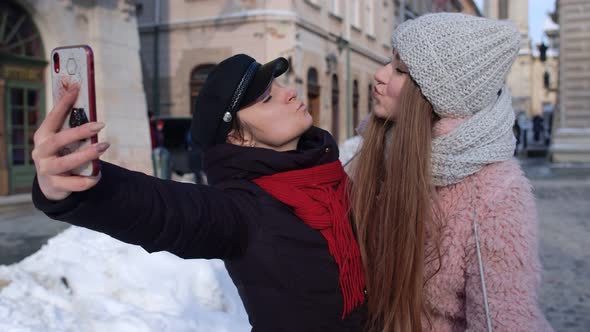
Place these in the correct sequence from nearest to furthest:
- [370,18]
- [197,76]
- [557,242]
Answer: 1. [557,242]
2. [197,76]
3. [370,18]

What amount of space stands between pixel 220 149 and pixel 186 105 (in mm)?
18456

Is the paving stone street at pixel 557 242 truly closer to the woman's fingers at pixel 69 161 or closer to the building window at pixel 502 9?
the woman's fingers at pixel 69 161

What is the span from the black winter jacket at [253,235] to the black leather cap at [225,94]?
0.19 feet

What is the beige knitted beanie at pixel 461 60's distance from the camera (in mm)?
1621

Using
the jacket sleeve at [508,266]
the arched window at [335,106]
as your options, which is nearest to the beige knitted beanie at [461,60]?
the jacket sleeve at [508,266]

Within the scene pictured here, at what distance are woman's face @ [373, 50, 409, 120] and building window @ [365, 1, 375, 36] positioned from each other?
2580 cm

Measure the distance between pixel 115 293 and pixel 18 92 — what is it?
9155 millimetres

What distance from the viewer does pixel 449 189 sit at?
66.3 inches

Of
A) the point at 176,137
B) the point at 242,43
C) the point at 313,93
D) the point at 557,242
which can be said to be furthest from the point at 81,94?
the point at 313,93

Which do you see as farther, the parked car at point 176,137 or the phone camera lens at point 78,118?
the parked car at point 176,137

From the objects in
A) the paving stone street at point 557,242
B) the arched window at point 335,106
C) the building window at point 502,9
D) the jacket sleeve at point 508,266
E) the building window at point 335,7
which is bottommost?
the paving stone street at point 557,242

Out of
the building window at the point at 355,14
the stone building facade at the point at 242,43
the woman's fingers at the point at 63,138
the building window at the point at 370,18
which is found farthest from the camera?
the building window at the point at 370,18

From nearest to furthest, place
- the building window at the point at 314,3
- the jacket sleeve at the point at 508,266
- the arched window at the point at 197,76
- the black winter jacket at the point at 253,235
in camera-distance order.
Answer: the black winter jacket at the point at 253,235 < the jacket sleeve at the point at 508,266 < the arched window at the point at 197,76 < the building window at the point at 314,3

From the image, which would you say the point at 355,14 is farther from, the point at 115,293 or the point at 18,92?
the point at 115,293
